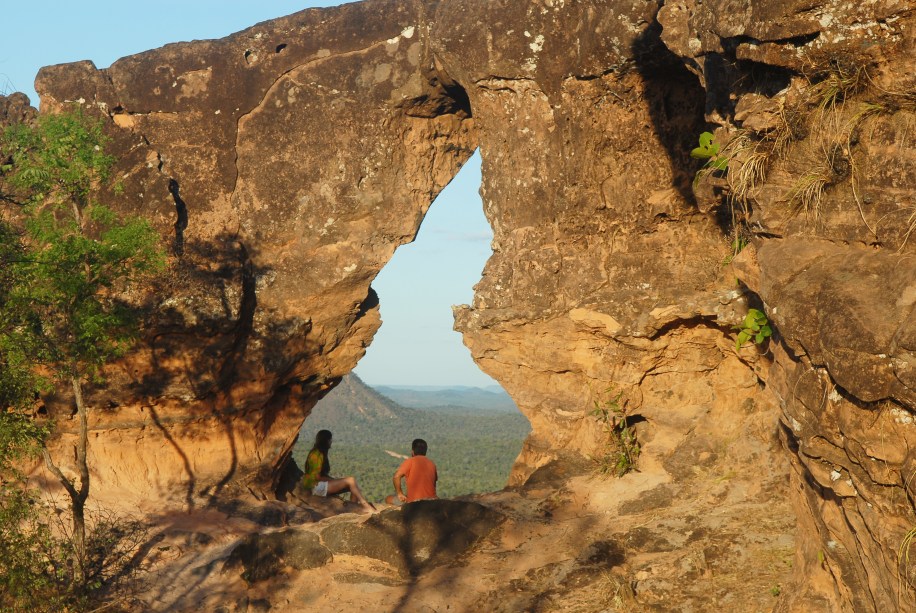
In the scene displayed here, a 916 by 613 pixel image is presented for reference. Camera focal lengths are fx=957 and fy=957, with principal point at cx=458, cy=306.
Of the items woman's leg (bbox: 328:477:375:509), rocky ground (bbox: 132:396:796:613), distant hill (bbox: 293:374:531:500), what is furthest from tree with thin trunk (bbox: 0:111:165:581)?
distant hill (bbox: 293:374:531:500)

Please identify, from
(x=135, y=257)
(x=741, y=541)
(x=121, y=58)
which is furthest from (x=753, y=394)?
(x=121, y=58)

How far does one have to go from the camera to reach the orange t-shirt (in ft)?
35.1

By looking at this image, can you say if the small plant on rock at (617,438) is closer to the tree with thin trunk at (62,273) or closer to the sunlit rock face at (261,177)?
the sunlit rock face at (261,177)

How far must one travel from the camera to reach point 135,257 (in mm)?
9148

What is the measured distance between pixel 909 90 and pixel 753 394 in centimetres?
473

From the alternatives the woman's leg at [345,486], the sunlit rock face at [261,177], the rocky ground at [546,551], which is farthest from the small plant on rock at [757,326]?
the woman's leg at [345,486]

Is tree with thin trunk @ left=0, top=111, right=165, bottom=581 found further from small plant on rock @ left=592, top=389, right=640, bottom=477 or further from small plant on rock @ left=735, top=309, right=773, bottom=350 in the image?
small plant on rock @ left=735, top=309, right=773, bottom=350

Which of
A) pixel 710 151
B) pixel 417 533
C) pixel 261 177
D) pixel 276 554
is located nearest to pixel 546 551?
pixel 417 533

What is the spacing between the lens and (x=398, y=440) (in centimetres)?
3972

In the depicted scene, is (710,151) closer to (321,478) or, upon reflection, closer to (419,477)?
(419,477)

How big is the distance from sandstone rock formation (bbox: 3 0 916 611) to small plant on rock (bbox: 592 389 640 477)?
126 mm

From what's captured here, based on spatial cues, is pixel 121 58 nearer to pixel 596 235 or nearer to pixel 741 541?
pixel 596 235

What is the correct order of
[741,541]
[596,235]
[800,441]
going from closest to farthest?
[800,441]
[741,541]
[596,235]

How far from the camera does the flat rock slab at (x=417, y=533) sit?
9.14m
